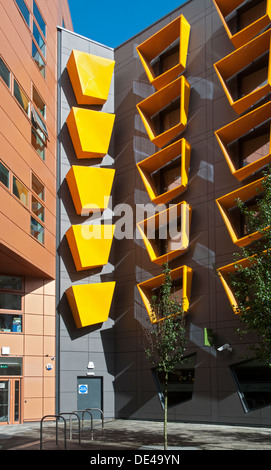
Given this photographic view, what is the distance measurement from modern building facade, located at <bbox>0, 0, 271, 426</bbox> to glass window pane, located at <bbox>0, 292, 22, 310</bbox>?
0.38 feet

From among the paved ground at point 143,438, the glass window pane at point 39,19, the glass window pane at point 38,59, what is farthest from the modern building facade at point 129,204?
the paved ground at point 143,438

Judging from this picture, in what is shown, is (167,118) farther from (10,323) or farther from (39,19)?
(10,323)

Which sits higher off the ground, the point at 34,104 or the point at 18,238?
the point at 34,104

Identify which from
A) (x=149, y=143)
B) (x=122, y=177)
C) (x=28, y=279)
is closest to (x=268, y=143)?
(x=149, y=143)

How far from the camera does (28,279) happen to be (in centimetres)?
3102

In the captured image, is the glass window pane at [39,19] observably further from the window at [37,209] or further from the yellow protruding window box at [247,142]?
the yellow protruding window box at [247,142]

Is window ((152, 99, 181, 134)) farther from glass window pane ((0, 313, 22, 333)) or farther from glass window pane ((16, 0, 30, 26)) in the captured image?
glass window pane ((0, 313, 22, 333))

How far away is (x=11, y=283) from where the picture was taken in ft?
99.6

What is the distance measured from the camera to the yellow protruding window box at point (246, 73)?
1045 inches

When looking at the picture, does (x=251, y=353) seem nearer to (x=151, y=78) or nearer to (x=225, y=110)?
(x=225, y=110)

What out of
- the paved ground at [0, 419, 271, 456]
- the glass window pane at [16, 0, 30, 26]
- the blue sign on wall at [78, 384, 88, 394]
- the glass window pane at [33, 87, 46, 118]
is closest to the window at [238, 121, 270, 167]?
the glass window pane at [33, 87, 46, 118]

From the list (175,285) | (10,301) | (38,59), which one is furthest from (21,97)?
(175,285)
